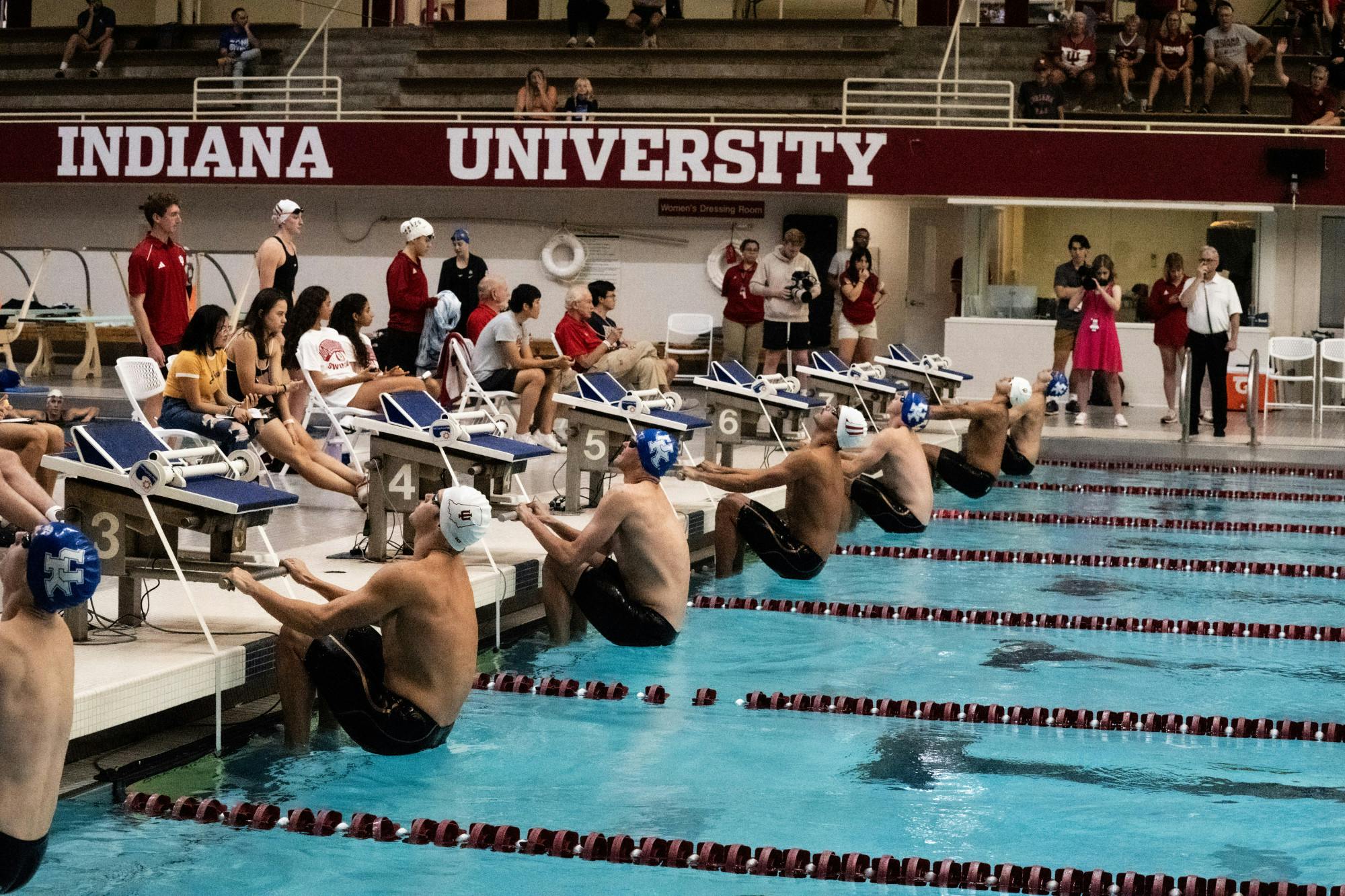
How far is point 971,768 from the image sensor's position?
570 centimetres

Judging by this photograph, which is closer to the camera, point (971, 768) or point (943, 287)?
point (971, 768)

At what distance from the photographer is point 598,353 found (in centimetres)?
1120

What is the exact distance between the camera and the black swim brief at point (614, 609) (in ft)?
22.7

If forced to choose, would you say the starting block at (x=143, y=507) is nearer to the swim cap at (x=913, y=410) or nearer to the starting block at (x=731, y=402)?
the swim cap at (x=913, y=410)

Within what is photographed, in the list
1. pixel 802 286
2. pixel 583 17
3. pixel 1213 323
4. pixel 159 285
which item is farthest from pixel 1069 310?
pixel 159 285

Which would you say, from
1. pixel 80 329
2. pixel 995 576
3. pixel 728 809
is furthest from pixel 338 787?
pixel 80 329

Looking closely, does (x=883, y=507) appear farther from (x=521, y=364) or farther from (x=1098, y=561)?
(x=521, y=364)

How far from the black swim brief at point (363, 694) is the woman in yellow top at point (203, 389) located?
8.40 feet

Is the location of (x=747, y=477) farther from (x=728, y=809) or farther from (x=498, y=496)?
(x=728, y=809)

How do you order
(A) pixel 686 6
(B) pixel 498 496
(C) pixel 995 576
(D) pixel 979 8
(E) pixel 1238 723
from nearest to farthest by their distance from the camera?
(E) pixel 1238 723 < (B) pixel 498 496 < (C) pixel 995 576 < (D) pixel 979 8 < (A) pixel 686 6

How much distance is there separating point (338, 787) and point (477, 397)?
5.45 metres

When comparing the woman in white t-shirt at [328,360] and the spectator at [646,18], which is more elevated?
the spectator at [646,18]

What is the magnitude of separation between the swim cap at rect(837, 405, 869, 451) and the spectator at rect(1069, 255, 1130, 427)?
779 cm

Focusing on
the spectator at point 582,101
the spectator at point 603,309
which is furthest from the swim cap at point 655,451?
the spectator at point 582,101
